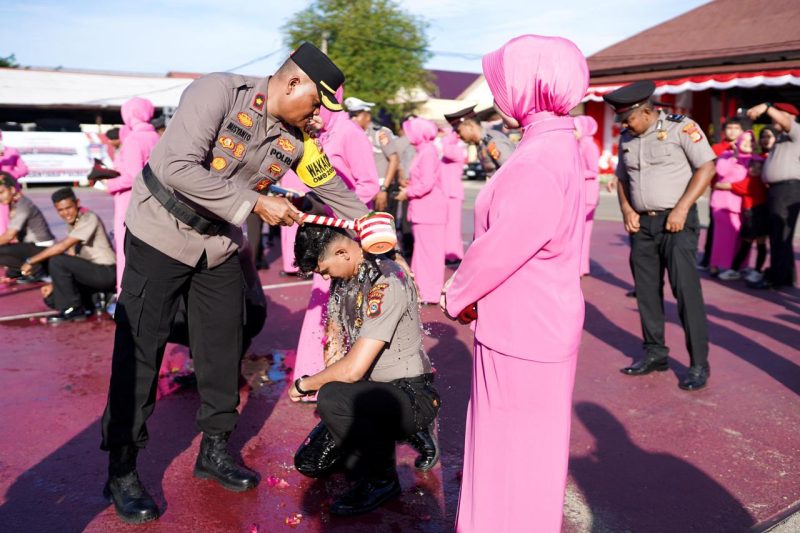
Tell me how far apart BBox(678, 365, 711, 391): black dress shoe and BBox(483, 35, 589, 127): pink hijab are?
331 cm

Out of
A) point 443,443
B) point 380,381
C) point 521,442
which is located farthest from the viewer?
point 443,443

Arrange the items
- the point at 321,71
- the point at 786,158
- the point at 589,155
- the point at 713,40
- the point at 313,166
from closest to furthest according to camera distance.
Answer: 1. the point at 321,71
2. the point at 313,166
3. the point at 786,158
4. the point at 589,155
5. the point at 713,40

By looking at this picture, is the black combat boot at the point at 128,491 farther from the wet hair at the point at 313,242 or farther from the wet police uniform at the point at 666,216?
the wet police uniform at the point at 666,216

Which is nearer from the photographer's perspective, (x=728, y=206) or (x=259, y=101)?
(x=259, y=101)

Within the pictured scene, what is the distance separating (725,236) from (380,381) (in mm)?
7374

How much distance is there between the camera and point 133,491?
3209 millimetres

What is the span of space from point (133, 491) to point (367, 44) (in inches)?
1525

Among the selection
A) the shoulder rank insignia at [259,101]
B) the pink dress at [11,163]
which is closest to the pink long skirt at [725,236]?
the shoulder rank insignia at [259,101]

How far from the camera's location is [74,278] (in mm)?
6910

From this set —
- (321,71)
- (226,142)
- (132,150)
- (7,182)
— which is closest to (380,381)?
(226,142)

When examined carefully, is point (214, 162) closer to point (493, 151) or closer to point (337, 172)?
point (337, 172)

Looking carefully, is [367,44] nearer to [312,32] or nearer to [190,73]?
[312,32]

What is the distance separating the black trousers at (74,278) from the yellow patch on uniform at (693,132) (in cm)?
547

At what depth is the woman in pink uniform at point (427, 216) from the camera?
284 inches
